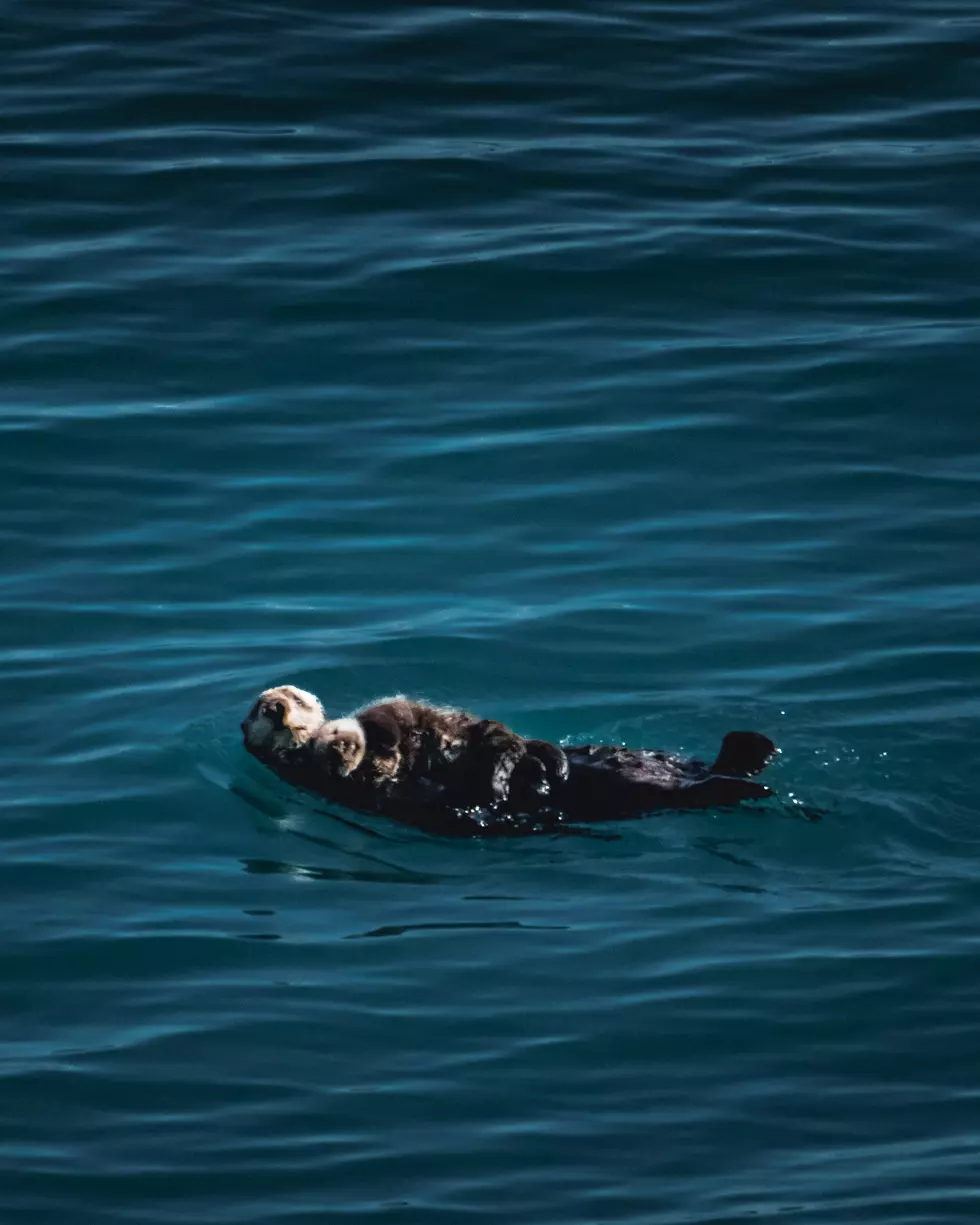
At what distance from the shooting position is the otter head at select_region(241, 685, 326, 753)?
8.08 metres

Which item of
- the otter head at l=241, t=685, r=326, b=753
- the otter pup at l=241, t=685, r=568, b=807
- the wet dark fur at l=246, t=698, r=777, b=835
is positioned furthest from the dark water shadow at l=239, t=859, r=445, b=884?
the otter head at l=241, t=685, r=326, b=753

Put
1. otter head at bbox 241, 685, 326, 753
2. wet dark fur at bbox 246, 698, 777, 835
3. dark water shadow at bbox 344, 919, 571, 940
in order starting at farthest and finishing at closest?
otter head at bbox 241, 685, 326, 753 < wet dark fur at bbox 246, 698, 777, 835 < dark water shadow at bbox 344, 919, 571, 940

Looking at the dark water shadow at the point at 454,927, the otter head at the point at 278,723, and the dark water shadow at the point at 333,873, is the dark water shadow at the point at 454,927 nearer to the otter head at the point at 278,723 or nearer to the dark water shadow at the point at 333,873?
the dark water shadow at the point at 333,873

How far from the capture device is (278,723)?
8086 mm

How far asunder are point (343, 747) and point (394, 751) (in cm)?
22

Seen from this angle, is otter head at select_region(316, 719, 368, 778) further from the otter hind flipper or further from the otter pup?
the otter hind flipper

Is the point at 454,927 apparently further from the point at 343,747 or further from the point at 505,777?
the point at 343,747

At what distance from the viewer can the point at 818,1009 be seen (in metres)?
6.51

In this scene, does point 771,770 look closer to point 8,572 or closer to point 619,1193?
point 619,1193

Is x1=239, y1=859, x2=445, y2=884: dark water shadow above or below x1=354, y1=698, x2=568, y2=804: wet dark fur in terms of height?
below

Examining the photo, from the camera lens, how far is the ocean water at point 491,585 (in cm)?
609

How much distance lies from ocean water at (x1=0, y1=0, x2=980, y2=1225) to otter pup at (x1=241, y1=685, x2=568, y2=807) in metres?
0.21

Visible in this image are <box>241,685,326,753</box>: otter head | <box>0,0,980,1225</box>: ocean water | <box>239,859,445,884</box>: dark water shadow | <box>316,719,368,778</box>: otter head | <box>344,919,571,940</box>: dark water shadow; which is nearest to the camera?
<box>0,0,980,1225</box>: ocean water

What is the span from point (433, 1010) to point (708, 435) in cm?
591
